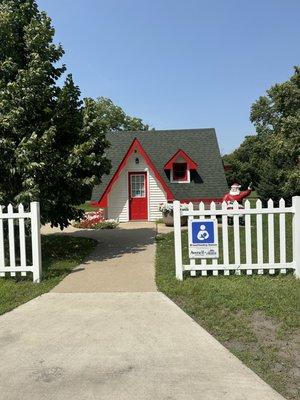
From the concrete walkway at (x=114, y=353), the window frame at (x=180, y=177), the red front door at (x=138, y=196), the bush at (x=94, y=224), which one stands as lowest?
the concrete walkway at (x=114, y=353)

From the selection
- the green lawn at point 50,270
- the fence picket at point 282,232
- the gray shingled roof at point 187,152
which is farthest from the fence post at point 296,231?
the gray shingled roof at point 187,152

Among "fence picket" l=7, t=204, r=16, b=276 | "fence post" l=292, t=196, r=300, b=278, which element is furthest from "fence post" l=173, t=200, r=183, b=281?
"fence picket" l=7, t=204, r=16, b=276

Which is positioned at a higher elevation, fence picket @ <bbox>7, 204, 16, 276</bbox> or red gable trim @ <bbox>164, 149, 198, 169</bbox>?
red gable trim @ <bbox>164, 149, 198, 169</bbox>

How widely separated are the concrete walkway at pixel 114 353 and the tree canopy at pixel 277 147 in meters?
26.3

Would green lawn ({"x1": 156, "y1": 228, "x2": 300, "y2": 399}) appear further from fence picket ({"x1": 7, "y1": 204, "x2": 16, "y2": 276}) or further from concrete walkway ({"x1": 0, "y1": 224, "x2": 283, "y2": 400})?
fence picket ({"x1": 7, "y1": 204, "x2": 16, "y2": 276})

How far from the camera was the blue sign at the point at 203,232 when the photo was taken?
7.53 m

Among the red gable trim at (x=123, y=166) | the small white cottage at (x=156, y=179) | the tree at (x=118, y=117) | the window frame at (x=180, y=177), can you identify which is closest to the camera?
the red gable trim at (x=123, y=166)

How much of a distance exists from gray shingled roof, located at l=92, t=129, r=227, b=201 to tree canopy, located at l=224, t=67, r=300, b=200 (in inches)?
380

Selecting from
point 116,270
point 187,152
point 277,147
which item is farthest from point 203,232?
point 277,147

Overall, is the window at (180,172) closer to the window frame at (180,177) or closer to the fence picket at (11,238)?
the window frame at (180,177)

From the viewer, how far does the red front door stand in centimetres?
2053

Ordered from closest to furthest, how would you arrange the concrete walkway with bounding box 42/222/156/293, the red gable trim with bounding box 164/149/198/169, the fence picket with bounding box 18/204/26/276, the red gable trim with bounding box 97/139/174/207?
1. the concrete walkway with bounding box 42/222/156/293
2. the fence picket with bounding box 18/204/26/276
3. the red gable trim with bounding box 97/139/174/207
4. the red gable trim with bounding box 164/149/198/169

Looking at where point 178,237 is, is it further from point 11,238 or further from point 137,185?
point 137,185

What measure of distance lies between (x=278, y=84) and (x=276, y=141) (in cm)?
828
